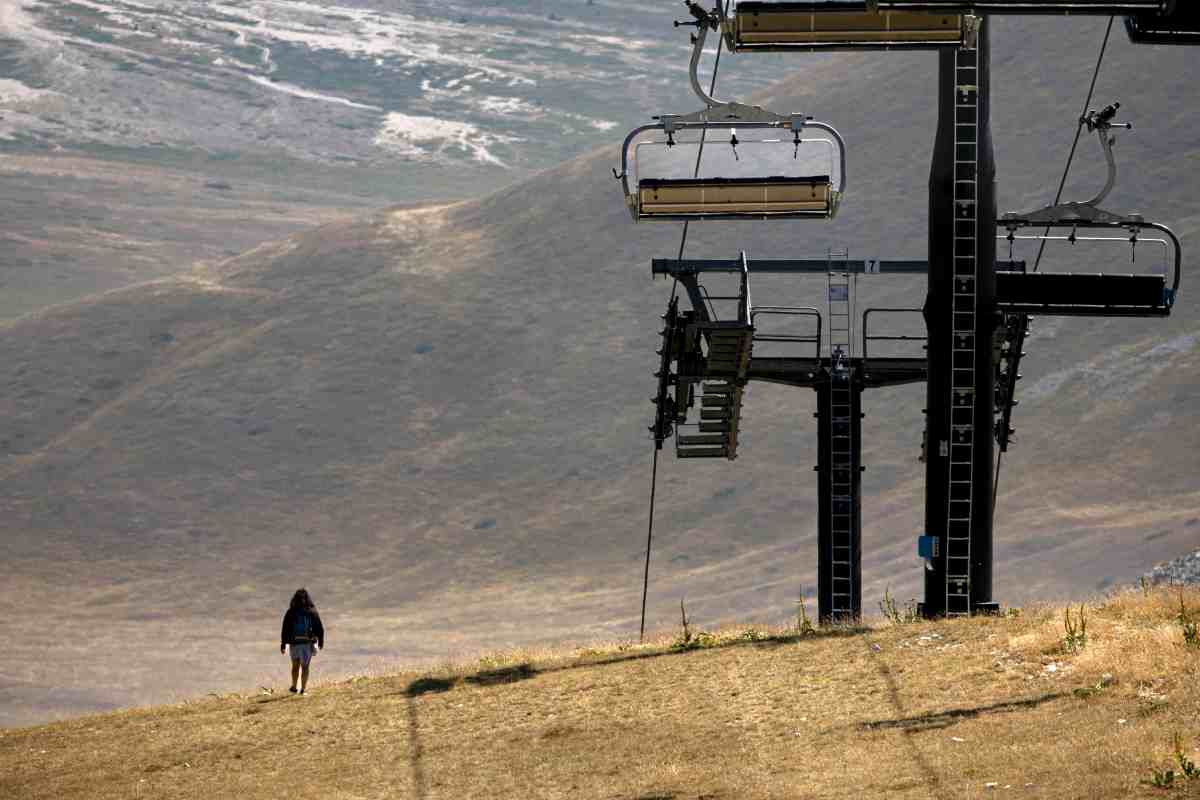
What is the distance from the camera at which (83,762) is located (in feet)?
67.1

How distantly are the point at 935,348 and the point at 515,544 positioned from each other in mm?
69752

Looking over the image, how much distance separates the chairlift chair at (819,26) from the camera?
18.9 m

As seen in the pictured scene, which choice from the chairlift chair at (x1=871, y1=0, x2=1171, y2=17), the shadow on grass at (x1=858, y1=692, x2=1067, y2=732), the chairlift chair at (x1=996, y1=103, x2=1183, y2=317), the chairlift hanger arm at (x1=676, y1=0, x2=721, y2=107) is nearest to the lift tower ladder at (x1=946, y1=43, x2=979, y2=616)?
the chairlift chair at (x1=996, y1=103, x2=1183, y2=317)

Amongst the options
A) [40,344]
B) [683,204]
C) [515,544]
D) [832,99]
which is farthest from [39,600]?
[683,204]

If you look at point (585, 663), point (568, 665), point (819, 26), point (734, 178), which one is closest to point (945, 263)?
point (734, 178)

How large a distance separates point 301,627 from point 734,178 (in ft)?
23.9

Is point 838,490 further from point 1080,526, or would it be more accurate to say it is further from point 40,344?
point 40,344

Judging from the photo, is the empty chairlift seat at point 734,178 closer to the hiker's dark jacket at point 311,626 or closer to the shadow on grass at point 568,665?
the shadow on grass at point 568,665

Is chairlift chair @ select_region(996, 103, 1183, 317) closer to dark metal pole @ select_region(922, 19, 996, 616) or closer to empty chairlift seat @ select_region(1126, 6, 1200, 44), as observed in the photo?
dark metal pole @ select_region(922, 19, 996, 616)

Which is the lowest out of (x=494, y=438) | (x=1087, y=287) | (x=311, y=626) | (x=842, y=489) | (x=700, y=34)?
(x=311, y=626)

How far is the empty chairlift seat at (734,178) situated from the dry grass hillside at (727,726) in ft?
16.2

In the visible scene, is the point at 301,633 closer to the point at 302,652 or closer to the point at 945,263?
the point at 302,652

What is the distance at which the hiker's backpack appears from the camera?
23.8 m

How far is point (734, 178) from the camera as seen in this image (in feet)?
76.0
